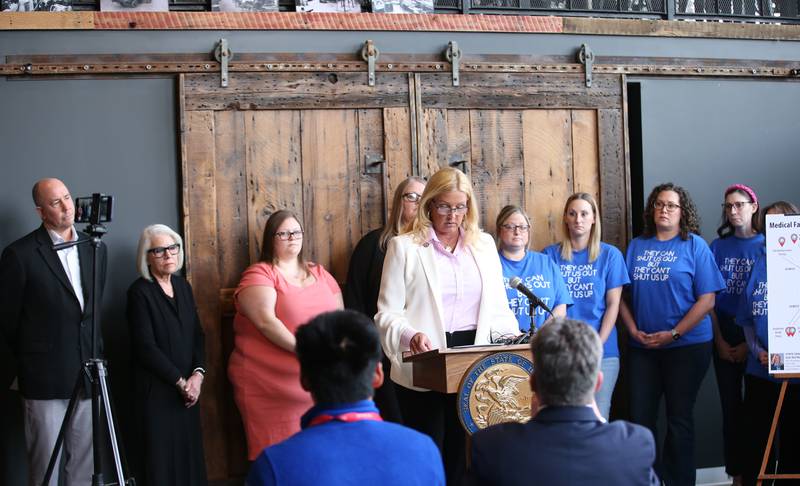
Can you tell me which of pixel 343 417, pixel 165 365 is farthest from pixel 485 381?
pixel 165 365

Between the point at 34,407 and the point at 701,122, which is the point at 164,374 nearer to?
the point at 34,407

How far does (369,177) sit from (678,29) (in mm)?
2210

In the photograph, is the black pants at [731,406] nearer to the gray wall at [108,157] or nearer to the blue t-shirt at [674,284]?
the blue t-shirt at [674,284]

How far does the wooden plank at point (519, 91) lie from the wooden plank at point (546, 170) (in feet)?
0.31

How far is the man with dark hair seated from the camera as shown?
1.90 metres

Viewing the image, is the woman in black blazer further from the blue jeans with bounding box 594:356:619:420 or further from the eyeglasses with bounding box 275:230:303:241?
the blue jeans with bounding box 594:356:619:420

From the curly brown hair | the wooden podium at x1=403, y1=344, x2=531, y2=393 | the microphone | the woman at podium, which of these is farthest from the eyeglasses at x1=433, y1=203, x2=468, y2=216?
the curly brown hair

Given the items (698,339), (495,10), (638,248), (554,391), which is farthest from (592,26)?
(554,391)

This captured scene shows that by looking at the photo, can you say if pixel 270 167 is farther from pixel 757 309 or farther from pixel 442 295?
pixel 757 309

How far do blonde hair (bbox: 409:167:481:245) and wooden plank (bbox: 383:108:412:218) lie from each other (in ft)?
5.65

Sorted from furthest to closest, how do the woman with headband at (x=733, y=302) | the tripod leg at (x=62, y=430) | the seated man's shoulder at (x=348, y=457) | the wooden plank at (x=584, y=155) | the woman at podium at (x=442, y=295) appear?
1. the wooden plank at (x=584, y=155)
2. the woman with headband at (x=733, y=302)
3. the tripod leg at (x=62, y=430)
4. the woman at podium at (x=442, y=295)
5. the seated man's shoulder at (x=348, y=457)

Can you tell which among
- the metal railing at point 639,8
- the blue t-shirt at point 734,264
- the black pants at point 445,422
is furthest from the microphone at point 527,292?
the metal railing at point 639,8

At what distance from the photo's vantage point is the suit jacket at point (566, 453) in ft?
6.86

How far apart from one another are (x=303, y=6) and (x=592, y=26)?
1776 millimetres
